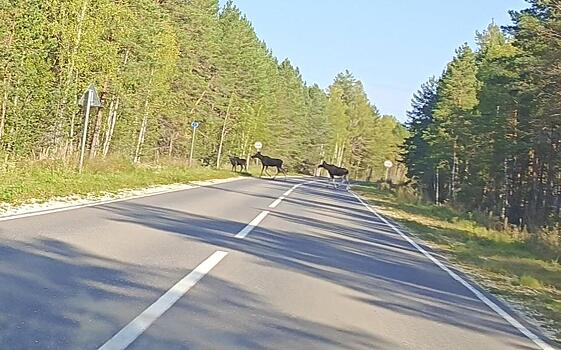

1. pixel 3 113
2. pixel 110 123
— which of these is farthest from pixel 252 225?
pixel 110 123

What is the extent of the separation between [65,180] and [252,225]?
826 centimetres

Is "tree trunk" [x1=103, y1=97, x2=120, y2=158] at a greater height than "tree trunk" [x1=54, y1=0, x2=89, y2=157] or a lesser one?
lesser

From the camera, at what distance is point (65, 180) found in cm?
2280

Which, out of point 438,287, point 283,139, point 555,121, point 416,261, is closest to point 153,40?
point 555,121

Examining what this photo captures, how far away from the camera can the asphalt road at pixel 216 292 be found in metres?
6.70

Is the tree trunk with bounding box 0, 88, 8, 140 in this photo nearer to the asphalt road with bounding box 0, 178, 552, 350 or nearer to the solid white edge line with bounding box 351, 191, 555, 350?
the asphalt road with bounding box 0, 178, 552, 350

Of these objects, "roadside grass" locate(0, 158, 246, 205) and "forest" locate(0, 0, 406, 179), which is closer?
"roadside grass" locate(0, 158, 246, 205)

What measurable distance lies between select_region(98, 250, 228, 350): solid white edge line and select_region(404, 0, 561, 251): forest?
1471cm

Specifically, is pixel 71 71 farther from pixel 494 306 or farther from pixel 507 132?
pixel 507 132

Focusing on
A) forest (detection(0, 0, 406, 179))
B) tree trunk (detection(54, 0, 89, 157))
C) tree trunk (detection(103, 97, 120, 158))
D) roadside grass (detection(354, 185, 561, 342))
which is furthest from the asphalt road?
tree trunk (detection(103, 97, 120, 158))

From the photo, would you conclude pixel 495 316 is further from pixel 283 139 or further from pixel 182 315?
pixel 283 139

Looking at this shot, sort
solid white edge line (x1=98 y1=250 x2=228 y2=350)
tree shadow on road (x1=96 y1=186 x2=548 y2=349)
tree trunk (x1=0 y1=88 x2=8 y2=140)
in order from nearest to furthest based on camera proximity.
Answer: solid white edge line (x1=98 y1=250 x2=228 y2=350)
tree shadow on road (x1=96 y1=186 x2=548 y2=349)
tree trunk (x1=0 y1=88 x2=8 y2=140)

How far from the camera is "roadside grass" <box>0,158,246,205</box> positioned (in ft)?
59.5

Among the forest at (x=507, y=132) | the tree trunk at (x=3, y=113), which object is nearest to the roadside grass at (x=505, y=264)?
the forest at (x=507, y=132)
